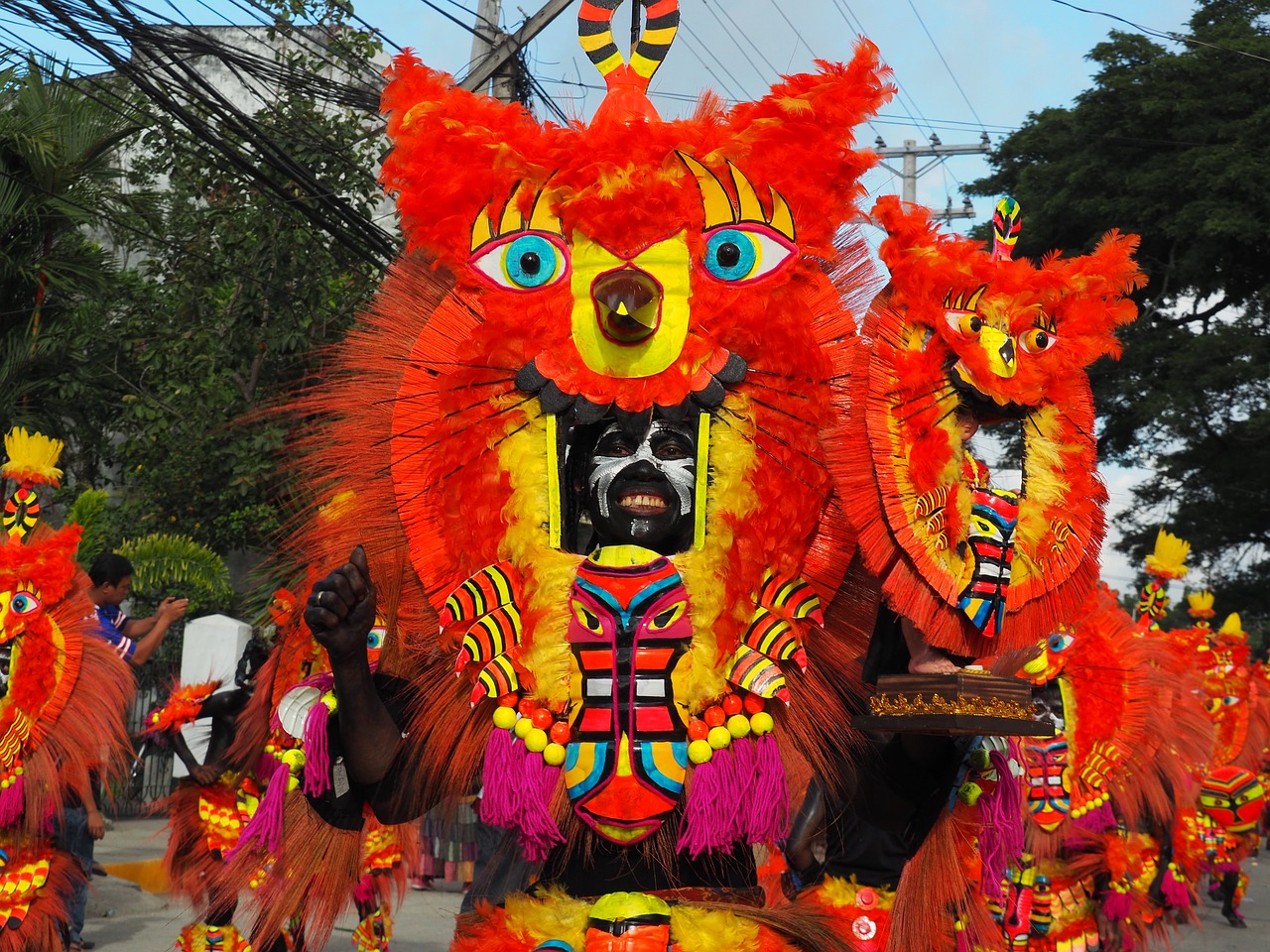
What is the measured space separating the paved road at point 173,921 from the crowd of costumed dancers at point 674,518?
145 inches

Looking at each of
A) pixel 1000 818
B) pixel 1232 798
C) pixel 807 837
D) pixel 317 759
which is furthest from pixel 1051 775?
pixel 1232 798

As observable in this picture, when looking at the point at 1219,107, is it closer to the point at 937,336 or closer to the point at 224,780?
the point at 224,780

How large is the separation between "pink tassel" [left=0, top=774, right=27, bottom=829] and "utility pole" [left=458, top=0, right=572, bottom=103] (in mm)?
4287

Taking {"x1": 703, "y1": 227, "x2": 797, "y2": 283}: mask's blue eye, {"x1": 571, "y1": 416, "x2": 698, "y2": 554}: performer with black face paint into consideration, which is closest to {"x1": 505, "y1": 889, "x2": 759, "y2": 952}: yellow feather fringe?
{"x1": 571, "y1": 416, "x2": 698, "y2": 554}: performer with black face paint

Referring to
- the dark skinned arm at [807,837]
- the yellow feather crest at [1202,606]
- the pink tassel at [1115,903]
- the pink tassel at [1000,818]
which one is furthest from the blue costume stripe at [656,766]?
the yellow feather crest at [1202,606]

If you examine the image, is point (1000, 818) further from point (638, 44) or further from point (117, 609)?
point (117, 609)

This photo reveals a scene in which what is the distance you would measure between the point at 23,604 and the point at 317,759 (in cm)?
299

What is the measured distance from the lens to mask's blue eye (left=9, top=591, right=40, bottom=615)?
17.7 ft

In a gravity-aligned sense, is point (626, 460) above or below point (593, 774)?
above

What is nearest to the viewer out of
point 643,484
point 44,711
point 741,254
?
point 643,484

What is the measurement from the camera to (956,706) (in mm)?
2648

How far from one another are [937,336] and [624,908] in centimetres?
129

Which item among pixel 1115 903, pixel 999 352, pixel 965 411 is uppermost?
pixel 999 352

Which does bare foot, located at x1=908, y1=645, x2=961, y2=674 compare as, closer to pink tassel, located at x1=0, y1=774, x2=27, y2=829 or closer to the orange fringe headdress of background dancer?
the orange fringe headdress of background dancer
